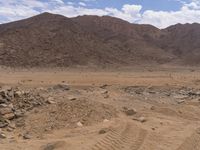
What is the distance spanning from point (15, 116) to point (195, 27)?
6229 cm

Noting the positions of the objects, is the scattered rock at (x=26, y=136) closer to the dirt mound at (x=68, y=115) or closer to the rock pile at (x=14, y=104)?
the dirt mound at (x=68, y=115)

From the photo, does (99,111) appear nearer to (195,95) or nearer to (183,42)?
(195,95)

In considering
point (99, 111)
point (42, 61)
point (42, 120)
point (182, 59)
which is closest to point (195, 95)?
point (99, 111)

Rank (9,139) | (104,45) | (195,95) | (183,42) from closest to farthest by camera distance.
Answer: (9,139), (195,95), (104,45), (183,42)

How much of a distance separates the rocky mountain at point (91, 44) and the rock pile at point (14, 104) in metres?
29.2

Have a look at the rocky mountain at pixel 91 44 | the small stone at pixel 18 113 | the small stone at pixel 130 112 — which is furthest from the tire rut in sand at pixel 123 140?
the rocky mountain at pixel 91 44

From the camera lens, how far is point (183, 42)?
2601 inches

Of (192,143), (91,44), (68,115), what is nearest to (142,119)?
(68,115)

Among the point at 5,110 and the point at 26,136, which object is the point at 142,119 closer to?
the point at 26,136

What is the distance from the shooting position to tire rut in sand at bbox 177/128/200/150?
844 cm

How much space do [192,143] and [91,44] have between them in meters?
43.0

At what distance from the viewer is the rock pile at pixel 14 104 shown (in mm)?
10329

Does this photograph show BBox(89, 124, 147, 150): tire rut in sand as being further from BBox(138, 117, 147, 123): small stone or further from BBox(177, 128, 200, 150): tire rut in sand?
BBox(138, 117, 147, 123): small stone

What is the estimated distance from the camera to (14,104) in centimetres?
1130
